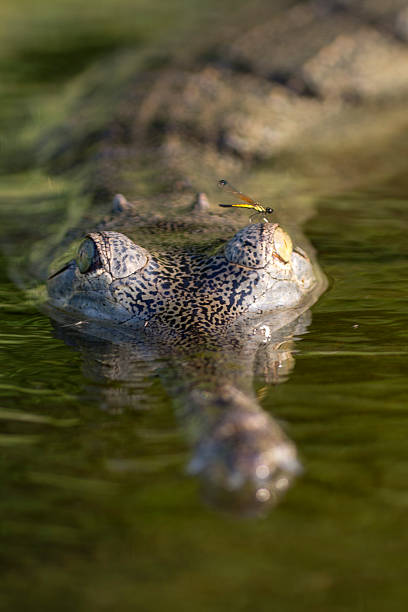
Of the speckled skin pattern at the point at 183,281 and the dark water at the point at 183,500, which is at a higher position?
the speckled skin pattern at the point at 183,281

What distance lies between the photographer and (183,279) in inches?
186

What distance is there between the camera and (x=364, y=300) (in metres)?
5.00

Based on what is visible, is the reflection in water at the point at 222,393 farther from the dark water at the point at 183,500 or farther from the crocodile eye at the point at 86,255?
the crocodile eye at the point at 86,255

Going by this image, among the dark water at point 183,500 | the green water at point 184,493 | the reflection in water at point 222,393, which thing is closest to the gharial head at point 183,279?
the reflection in water at point 222,393

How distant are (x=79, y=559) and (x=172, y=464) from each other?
57cm

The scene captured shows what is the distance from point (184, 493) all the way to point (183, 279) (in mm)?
2006

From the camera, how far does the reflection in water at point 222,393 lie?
2.85 meters

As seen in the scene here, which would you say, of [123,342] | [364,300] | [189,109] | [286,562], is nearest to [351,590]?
[286,562]

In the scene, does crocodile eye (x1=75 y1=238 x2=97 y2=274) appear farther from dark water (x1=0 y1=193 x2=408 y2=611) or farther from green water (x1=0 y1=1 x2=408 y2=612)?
dark water (x1=0 y1=193 x2=408 y2=611)

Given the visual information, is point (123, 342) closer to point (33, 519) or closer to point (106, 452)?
point (106, 452)

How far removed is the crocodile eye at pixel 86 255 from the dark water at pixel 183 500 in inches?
25.9

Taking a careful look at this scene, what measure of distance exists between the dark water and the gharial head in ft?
1.61

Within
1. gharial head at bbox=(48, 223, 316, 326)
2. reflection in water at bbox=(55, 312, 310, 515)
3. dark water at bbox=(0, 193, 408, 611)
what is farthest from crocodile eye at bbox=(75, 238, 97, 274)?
dark water at bbox=(0, 193, 408, 611)

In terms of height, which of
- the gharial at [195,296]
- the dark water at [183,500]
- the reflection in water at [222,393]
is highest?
the gharial at [195,296]
